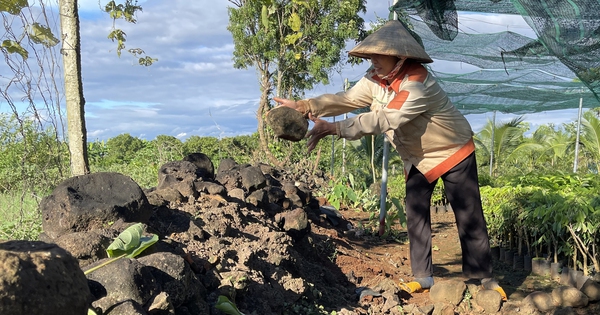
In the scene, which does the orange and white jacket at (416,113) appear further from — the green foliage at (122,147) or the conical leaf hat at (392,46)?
the green foliage at (122,147)

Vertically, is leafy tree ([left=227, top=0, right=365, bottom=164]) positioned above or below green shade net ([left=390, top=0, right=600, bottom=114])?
above

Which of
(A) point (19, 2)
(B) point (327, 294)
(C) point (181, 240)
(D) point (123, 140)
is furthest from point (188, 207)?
(D) point (123, 140)

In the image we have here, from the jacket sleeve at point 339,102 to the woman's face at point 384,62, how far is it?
218 mm

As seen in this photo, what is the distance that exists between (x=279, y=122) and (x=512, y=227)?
354 cm

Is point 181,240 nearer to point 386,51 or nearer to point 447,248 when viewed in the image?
point 386,51

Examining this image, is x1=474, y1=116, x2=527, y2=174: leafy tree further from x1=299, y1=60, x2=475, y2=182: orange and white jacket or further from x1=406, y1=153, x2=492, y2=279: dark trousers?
x1=299, y1=60, x2=475, y2=182: orange and white jacket

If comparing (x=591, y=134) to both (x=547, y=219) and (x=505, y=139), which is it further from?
(x=547, y=219)

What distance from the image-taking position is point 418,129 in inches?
157

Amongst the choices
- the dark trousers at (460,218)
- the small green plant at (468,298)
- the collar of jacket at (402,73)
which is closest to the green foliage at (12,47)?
the collar of jacket at (402,73)

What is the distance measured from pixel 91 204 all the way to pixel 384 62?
81.6 inches

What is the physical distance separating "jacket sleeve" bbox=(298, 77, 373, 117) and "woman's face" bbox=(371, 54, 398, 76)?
22 centimetres

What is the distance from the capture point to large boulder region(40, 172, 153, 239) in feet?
10.2

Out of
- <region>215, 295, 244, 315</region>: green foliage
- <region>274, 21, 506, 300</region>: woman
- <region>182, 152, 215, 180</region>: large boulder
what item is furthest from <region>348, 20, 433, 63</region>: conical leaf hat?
<region>182, 152, 215, 180</region>: large boulder

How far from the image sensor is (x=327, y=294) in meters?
3.85
